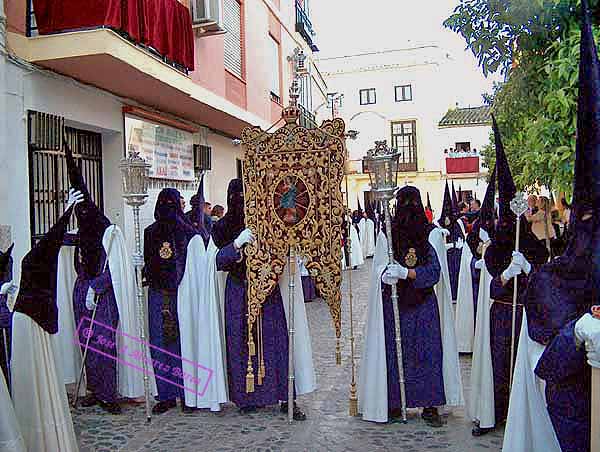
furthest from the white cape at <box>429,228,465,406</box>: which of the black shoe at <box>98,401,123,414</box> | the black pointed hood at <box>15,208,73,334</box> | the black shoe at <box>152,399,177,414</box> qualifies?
the black pointed hood at <box>15,208,73,334</box>

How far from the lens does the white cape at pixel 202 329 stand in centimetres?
581

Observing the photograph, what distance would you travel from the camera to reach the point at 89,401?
6.16 meters

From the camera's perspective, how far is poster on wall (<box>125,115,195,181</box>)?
10.8 metres

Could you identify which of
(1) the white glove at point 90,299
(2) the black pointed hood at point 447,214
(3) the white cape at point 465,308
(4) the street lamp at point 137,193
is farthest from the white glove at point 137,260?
(2) the black pointed hood at point 447,214

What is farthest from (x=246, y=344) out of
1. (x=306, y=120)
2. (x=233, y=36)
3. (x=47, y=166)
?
(x=233, y=36)

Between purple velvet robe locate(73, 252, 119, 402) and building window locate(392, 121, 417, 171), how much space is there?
3056cm

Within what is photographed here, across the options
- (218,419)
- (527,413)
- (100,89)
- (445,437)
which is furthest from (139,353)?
(100,89)

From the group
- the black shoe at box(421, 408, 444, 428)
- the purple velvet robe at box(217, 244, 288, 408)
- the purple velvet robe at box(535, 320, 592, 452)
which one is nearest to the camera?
the purple velvet robe at box(535, 320, 592, 452)

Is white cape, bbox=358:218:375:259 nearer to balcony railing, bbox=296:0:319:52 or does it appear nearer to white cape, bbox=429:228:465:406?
balcony railing, bbox=296:0:319:52

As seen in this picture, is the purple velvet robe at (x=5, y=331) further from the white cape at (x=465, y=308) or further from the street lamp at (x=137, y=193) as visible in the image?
the white cape at (x=465, y=308)

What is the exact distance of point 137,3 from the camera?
9.14 meters

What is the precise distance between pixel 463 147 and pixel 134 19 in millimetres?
28654

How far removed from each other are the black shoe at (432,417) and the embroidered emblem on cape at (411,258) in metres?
1.23

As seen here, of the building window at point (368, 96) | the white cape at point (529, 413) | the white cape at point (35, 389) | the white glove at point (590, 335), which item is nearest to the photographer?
the white glove at point (590, 335)
